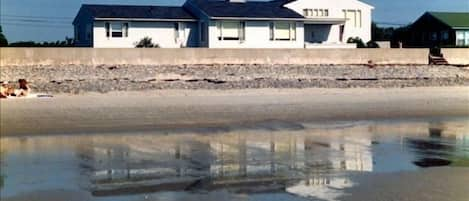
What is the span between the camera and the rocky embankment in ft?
89.5

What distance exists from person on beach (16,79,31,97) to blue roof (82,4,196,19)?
15003 mm

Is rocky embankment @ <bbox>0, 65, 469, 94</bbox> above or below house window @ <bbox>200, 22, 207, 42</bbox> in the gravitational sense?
below

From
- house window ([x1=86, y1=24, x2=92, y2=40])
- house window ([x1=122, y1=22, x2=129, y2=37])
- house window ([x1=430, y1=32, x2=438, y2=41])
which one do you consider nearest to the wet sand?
house window ([x1=122, y1=22, x2=129, y2=37])

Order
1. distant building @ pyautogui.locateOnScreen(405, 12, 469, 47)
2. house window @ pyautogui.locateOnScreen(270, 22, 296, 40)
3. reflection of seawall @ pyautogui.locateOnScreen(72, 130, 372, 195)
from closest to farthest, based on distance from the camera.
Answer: reflection of seawall @ pyautogui.locateOnScreen(72, 130, 372, 195) → house window @ pyautogui.locateOnScreen(270, 22, 296, 40) → distant building @ pyautogui.locateOnScreen(405, 12, 469, 47)

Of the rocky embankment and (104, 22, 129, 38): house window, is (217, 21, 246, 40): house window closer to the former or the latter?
(104, 22, 129, 38): house window

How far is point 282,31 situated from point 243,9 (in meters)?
2.47

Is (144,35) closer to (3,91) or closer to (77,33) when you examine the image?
(77,33)

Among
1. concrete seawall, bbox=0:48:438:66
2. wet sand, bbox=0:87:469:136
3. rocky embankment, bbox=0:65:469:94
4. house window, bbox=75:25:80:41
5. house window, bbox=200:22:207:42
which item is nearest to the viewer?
wet sand, bbox=0:87:469:136

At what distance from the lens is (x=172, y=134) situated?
58.8 ft

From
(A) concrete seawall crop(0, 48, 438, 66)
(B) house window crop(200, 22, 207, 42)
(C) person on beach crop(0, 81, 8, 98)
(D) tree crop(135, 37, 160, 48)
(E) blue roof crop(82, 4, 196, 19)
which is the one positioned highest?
(E) blue roof crop(82, 4, 196, 19)

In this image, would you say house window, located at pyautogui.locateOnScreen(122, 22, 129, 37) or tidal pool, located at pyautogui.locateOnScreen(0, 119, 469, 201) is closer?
tidal pool, located at pyautogui.locateOnScreen(0, 119, 469, 201)

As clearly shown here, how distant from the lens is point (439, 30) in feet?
188

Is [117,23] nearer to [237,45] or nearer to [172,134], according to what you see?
[237,45]

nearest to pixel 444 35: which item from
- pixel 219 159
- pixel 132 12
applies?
pixel 132 12
